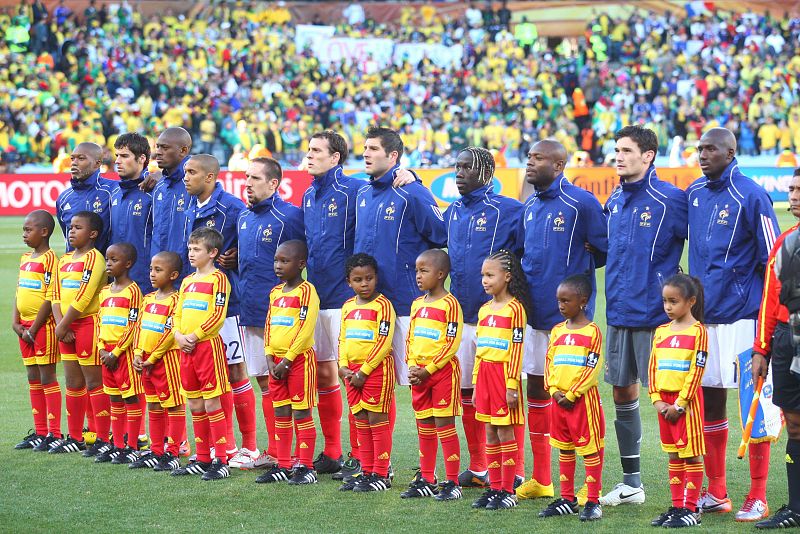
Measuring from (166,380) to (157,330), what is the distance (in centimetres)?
36

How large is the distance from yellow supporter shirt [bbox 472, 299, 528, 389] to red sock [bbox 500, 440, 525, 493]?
1.30ft

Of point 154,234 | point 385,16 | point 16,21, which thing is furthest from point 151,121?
point 154,234

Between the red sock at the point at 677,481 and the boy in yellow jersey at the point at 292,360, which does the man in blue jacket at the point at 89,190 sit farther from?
the red sock at the point at 677,481

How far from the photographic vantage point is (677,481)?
675 cm

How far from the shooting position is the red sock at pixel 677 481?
6.72 meters

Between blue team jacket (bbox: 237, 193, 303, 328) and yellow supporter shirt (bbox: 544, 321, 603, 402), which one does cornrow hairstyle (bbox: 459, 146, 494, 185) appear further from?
blue team jacket (bbox: 237, 193, 303, 328)

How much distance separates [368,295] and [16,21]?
34.9 metres

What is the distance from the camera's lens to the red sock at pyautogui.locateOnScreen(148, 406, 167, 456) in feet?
27.4

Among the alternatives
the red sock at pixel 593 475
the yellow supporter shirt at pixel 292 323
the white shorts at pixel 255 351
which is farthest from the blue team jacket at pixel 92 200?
the red sock at pixel 593 475

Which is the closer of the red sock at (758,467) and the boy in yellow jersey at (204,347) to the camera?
the red sock at (758,467)

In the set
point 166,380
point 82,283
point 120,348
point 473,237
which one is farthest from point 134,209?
point 473,237

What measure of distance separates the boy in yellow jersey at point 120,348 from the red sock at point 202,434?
1.79ft

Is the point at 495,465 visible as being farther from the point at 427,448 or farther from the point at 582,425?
the point at 582,425

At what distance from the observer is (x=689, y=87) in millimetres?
40156
